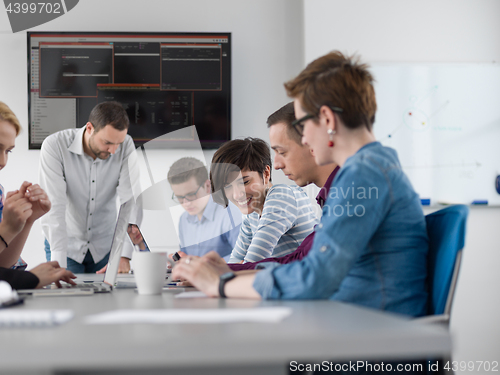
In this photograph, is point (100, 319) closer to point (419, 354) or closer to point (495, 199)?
point (419, 354)

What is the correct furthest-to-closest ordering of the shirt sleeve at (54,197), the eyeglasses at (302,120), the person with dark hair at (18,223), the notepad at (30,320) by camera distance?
1. the shirt sleeve at (54,197)
2. the person with dark hair at (18,223)
3. the eyeglasses at (302,120)
4. the notepad at (30,320)

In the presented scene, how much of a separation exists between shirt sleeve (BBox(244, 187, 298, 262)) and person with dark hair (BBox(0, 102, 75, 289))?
60 cm

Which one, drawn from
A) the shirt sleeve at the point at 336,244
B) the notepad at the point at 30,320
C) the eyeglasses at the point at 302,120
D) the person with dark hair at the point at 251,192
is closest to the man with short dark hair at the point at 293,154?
the person with dark hair at the point at 251,192

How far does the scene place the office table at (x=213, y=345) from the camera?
441 millimetres

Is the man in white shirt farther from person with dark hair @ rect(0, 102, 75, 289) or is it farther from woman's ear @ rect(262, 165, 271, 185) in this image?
woman's ear @ rect(262, 165, 271, 185)

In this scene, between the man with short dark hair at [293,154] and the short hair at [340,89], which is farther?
the man with short dark hair at [293,154]

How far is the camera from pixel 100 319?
0.63 m

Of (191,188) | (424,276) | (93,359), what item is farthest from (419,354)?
(191,188)

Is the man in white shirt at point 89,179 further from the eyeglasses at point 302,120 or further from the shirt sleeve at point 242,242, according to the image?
the eyeglasses at point 302,120

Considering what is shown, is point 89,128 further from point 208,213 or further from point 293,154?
point 293,154

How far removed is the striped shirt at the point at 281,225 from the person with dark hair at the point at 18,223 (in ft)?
2.01

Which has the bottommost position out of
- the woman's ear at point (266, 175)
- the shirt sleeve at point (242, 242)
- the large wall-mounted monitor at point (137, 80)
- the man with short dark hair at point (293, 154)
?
the shirt sleeve at point (242, 242)

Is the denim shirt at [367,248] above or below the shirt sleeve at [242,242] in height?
above

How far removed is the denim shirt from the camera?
2.58 feet
